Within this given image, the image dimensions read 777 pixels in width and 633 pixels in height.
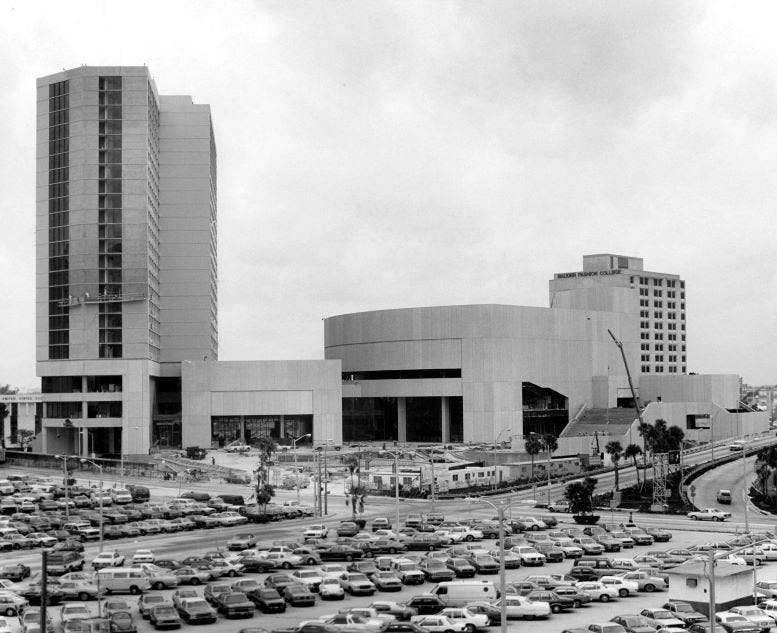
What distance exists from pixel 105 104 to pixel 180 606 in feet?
423

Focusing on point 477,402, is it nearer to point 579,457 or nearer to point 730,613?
point 579,457

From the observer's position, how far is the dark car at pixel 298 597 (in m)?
60.2

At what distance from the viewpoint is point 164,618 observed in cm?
5422

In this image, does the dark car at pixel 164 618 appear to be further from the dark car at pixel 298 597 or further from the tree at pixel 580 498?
the tree at pixel 580 498

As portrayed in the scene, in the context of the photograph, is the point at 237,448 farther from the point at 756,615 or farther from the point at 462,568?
the point at 756,615

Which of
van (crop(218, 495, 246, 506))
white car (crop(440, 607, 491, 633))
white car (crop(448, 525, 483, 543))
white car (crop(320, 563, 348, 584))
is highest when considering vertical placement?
white car (crop(440, 607, 491, 633))

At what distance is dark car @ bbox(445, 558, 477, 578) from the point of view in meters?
68.8

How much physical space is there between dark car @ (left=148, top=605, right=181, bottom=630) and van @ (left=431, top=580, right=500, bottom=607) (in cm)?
1461

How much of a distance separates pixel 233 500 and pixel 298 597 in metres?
56.9

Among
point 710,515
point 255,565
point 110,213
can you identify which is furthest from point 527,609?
point 110,213

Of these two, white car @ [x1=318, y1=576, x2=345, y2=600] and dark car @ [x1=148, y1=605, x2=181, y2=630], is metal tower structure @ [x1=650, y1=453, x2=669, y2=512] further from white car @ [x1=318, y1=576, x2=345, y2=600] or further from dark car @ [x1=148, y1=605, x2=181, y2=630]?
dark car @ [x1=148, y1=605, x2=181, y2=630]

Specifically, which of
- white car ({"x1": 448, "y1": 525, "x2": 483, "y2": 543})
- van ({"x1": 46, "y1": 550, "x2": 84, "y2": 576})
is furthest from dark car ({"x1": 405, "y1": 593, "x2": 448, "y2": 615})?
white car ({"x1": 448, "y1": 525, "x2": 483, "y2": 543})

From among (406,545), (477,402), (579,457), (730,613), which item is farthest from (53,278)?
(730,613)

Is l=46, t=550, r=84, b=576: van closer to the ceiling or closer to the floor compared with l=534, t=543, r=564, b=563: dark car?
closer to the ceiling
